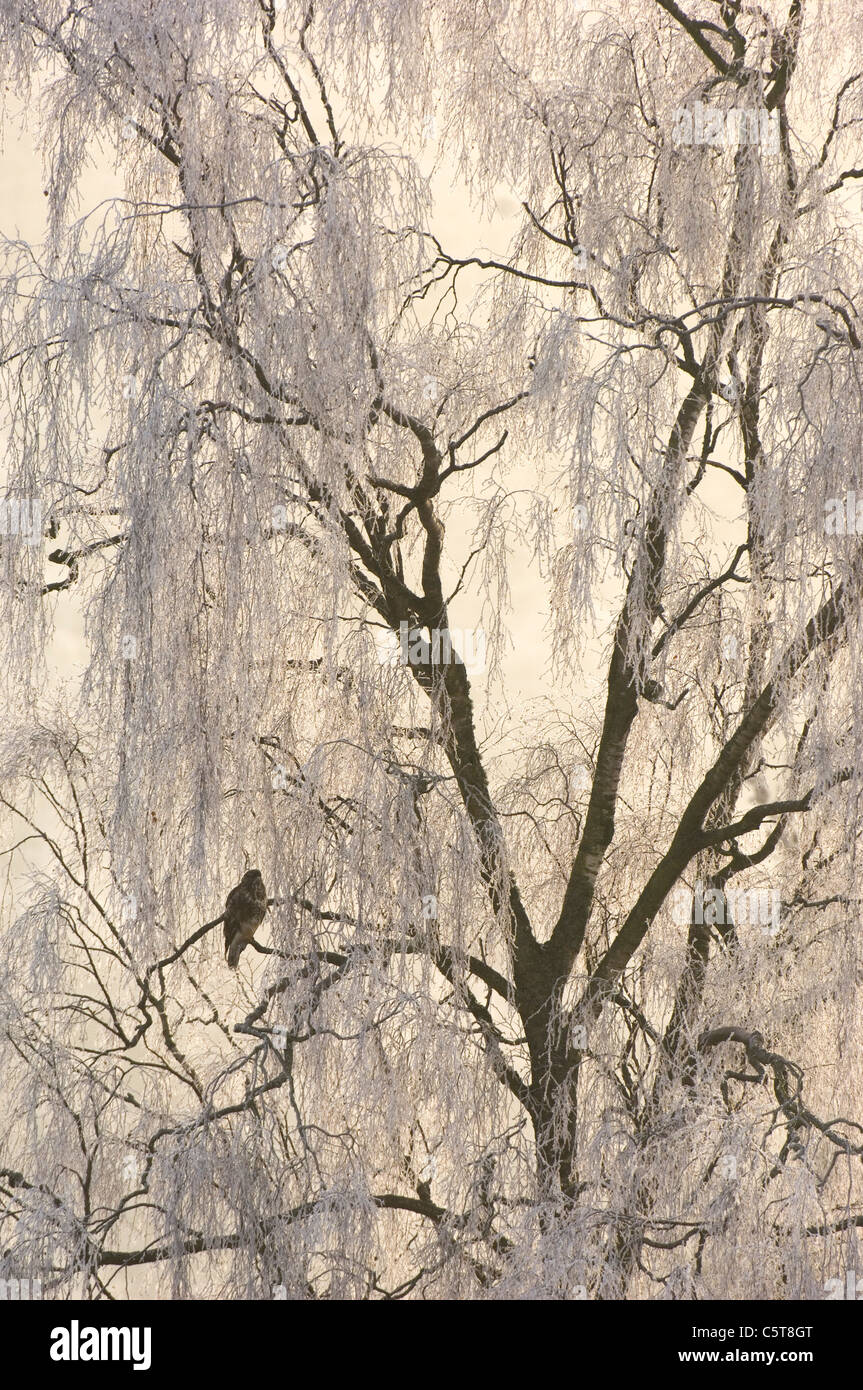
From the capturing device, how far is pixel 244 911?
3.71 m

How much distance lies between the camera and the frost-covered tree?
328 centimetres

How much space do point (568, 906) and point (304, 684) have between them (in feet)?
3.59

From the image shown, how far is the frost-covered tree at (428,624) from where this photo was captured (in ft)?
10.8

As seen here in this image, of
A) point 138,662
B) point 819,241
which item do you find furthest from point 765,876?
point 138,662

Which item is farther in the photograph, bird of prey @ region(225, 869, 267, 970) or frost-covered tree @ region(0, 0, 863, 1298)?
bird of prey @ region(225, 869, 267, 970)

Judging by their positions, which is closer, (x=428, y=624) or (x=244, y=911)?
(x=244, y=911)

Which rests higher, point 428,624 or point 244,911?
point 428,624

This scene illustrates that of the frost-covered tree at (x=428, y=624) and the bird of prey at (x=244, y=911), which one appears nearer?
the frost-covered tree at (x=428, y=624)

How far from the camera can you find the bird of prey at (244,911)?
3.71 meters

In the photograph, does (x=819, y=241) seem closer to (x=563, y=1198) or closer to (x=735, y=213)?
(x=735, y=213)

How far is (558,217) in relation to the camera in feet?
14.5

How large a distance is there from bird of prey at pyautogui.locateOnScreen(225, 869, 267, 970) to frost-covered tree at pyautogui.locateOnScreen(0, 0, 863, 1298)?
9 centimetres

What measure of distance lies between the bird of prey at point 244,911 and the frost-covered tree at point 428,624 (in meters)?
0.09

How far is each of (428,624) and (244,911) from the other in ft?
3.47
